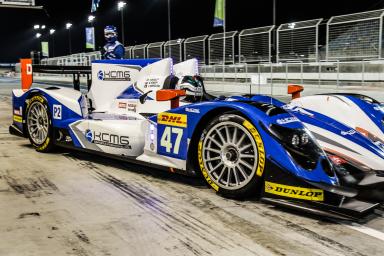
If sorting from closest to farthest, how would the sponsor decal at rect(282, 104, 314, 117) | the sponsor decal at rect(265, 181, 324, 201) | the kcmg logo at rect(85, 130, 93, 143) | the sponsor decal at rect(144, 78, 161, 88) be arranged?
the sponsor decal at rect(265, 181, 324, 201) → the sponsor decal at rect(282, 104, 314, 117) → the kcmg logo at rect(85, 130, 93, 143) → the sponsor decal at rect(144, 78, 161, 88)

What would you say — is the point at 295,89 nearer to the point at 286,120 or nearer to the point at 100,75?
the point at 286,120

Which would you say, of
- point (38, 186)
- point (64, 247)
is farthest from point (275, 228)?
point (38, 186)

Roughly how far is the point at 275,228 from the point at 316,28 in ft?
51.0

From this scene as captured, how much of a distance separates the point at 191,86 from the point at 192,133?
121cm

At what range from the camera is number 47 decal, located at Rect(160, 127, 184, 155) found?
4.01m

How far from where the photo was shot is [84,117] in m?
5.44

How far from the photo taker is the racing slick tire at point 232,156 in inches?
135

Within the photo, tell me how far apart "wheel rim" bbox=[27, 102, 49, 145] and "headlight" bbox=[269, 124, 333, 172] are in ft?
11.5

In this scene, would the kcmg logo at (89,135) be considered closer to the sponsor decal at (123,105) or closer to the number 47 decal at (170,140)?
the sponsor decal at (123,105)

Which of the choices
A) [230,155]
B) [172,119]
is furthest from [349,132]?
[172,119]

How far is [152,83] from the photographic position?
5371 mm

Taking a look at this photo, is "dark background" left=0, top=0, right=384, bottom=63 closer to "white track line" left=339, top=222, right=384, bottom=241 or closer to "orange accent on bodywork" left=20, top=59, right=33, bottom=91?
"orange accent on bodywork" left=20, top=59, right=33, bottom=91

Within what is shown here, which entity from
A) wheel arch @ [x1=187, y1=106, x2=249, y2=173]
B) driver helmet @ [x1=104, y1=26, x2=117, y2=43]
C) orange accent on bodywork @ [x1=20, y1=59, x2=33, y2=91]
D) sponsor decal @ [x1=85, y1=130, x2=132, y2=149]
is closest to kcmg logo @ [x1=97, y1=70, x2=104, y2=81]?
sponsor decal @ [x1=85, y1=130, x2=132, y2=149]

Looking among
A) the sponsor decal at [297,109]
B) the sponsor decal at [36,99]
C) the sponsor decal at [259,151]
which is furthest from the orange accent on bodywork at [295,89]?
the sponsor decal at [36,99]
